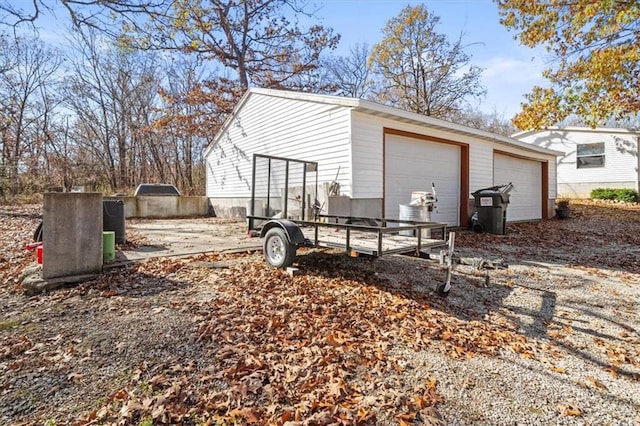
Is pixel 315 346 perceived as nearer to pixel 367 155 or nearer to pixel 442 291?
pixel 442 291

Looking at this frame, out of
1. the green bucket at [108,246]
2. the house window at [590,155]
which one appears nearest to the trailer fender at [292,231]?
the green bucket at [108,246]

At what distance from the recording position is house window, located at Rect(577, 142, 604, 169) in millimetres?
17891

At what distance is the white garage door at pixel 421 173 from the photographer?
341 inches

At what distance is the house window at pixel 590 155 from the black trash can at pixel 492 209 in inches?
502

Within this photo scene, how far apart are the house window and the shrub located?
1.47 meters

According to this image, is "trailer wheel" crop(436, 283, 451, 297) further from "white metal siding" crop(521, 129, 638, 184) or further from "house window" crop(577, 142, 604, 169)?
"house window" crop(577, 142, 604, 169)

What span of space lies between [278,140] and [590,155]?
17761 millimetres

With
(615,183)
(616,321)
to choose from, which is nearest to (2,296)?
(616,321)

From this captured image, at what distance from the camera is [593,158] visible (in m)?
18.1

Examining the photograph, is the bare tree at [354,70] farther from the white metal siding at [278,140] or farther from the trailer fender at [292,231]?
the trailer fender at [292,231]

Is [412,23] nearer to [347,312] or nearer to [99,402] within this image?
[347,312]

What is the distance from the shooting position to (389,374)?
2.47 metres

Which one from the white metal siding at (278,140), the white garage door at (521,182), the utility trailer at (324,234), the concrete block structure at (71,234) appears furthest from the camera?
the white garage door at (521,182)

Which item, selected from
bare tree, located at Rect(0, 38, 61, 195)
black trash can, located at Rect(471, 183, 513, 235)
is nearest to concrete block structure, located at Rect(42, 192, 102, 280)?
black trash can, located at Rect(471, 183, 513, 235)
